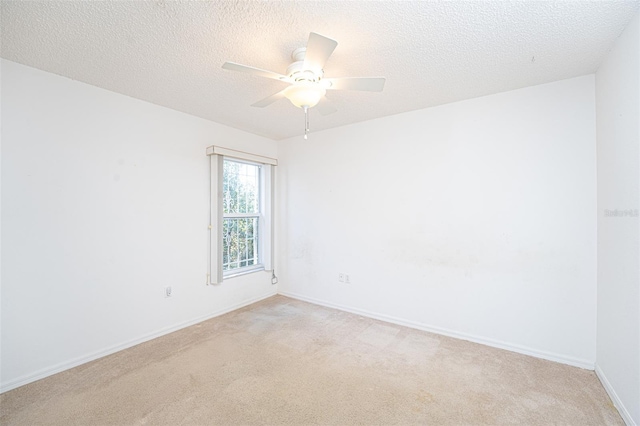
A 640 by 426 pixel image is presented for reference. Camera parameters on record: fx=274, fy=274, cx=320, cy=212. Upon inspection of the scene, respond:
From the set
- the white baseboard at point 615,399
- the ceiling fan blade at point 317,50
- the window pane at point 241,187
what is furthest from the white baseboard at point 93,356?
the white baseboard at point 615,399

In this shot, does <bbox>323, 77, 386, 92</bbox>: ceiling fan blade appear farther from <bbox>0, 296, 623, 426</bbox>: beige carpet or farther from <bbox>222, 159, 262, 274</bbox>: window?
<bbox>222, 159, 262, 274</bbox>: window

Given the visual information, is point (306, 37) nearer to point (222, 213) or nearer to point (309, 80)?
point (309, 80)

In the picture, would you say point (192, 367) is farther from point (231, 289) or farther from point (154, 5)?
point (154, 5)

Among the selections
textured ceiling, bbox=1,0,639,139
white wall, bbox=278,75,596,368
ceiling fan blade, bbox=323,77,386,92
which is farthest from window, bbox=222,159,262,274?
ceiling fan blade, bbox=323,77,386,92

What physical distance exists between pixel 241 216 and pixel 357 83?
2635mm

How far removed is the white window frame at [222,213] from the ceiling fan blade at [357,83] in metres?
1.99

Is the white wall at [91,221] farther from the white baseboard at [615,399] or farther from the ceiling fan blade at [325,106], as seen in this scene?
the white baseboard at [615,399]

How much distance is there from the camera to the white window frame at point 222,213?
131 inches

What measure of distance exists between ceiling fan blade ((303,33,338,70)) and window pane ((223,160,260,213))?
7.70ft

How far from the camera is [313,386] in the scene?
2027mm

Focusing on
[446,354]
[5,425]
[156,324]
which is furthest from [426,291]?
[5,425]

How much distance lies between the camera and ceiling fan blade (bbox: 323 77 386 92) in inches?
66.8

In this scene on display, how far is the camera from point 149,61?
204 centimetres

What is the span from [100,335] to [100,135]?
1797 mm
